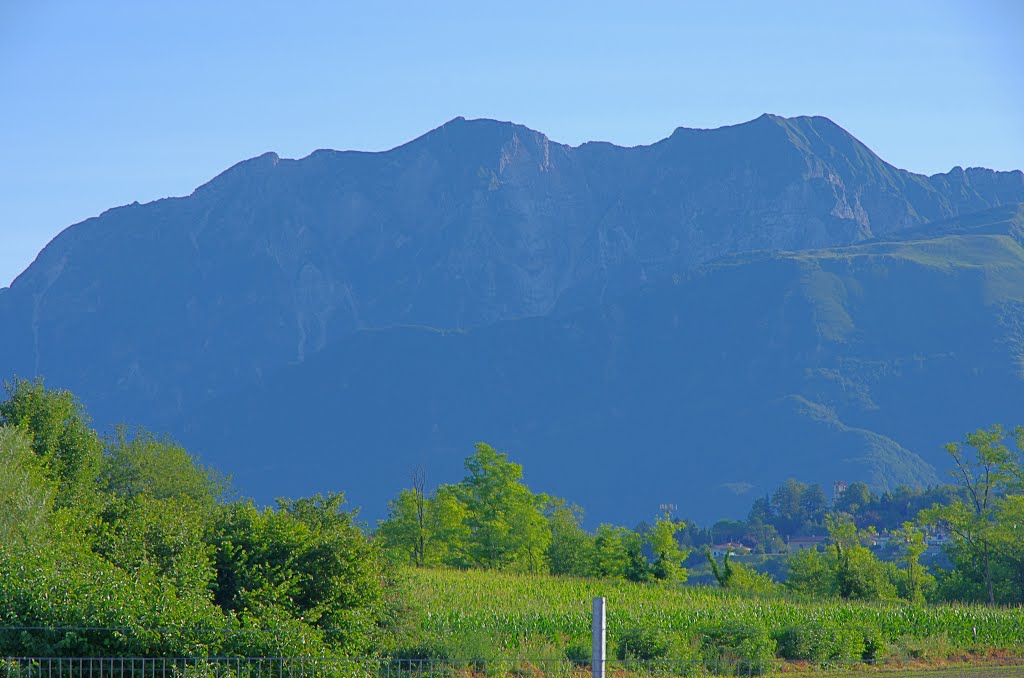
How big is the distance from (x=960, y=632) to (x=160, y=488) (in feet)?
121

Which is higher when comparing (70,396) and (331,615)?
(70,396)

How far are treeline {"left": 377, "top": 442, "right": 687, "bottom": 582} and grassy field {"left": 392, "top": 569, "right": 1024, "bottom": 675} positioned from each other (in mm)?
23750

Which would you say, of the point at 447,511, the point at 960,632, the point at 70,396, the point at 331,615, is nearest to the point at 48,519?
the point at 331,615

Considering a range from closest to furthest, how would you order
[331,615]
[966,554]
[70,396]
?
[331,615] → [70,396] → [966,554]

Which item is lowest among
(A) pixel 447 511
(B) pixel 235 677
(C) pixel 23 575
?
(B) pixel 235 677

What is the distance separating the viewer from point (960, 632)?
37.7 metres

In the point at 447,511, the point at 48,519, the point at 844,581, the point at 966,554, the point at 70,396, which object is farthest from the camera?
the point at 447,511

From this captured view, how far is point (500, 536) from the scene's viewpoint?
71.0 m

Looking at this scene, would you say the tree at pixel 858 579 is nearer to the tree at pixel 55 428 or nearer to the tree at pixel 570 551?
the tree at pixel 570 551

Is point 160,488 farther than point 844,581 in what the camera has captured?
Yes

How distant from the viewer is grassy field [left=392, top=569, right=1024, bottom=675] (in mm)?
28328

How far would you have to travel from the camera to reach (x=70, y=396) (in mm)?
46250

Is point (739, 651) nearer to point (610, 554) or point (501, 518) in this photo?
point (610, 554)

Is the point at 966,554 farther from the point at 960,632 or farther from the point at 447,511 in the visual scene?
the point at 447,511
